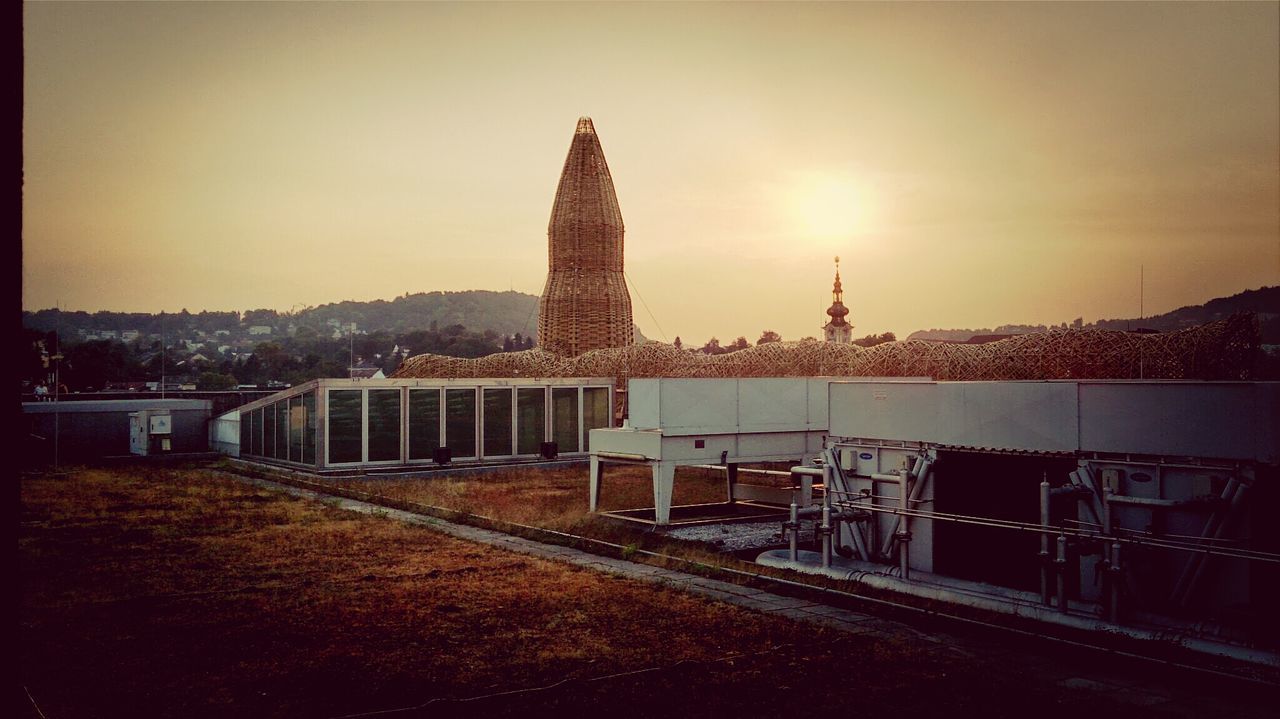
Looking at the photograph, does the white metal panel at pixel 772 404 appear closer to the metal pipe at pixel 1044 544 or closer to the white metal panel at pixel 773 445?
the white metal panel at pixel 773 445

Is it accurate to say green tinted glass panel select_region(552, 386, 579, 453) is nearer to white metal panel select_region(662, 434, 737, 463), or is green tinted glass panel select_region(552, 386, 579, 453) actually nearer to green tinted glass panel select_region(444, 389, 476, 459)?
green tinted glass panel select_region(444, 389, 476, 459)

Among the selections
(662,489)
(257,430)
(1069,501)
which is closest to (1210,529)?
(1069,501)

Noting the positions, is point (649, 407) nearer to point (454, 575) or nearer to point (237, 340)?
point (454, 575)

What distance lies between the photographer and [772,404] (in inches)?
826

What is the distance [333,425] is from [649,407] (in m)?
17.3

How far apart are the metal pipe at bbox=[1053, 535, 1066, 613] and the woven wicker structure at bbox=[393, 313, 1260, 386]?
961cm

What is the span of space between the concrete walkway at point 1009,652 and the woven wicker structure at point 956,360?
435 inches

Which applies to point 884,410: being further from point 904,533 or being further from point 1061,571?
point 1061,571

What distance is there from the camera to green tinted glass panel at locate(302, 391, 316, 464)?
3359 cm

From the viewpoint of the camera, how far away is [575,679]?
30.1 ft

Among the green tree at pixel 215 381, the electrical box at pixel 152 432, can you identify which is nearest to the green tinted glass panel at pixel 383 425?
the electrical box at pixel 152 432

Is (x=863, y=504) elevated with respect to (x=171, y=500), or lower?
elevated

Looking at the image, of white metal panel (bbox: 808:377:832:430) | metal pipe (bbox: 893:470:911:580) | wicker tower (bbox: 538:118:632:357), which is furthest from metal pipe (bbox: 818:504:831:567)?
wicker tower (bbox: 538:118:632:357)

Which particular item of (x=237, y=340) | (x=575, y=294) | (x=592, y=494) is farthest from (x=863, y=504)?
(x=237, y=340)
